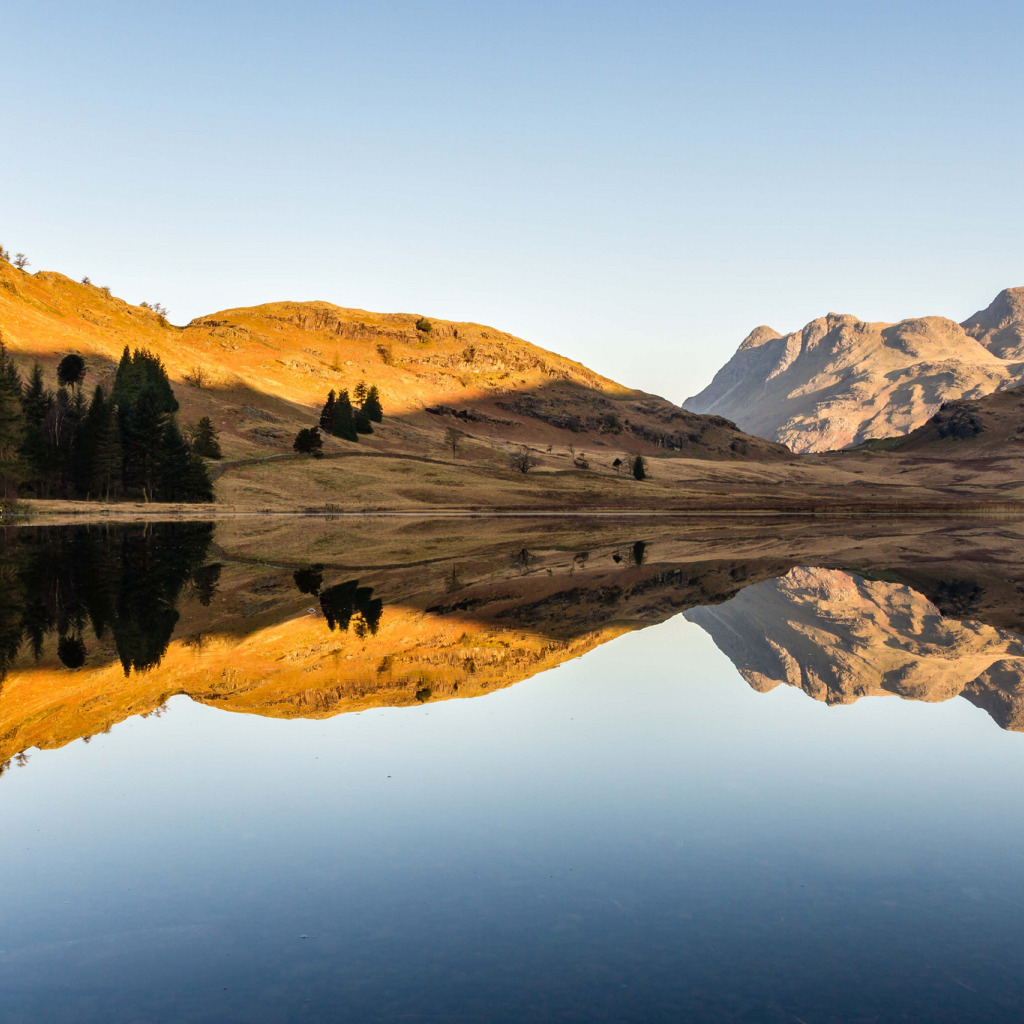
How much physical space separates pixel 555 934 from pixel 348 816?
160 inches

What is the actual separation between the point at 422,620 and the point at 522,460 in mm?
126971

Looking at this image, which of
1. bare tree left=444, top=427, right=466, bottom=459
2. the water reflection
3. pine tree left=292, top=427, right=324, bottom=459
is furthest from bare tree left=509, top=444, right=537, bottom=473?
the water reflection

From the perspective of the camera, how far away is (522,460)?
512 ft

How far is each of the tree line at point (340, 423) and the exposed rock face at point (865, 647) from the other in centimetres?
9736

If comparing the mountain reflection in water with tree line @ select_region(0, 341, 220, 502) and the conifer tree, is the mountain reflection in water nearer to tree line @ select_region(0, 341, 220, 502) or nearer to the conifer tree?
the conifer tree

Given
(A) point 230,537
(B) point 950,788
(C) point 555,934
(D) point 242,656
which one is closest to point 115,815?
(C) point 555,934

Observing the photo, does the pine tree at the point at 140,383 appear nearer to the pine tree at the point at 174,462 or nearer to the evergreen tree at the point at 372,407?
the pine tree at the point at 174,462

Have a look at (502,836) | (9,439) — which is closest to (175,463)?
(9,439)

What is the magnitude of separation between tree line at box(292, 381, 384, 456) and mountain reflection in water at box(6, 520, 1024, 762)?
64.8m

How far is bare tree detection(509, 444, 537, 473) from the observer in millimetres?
148637

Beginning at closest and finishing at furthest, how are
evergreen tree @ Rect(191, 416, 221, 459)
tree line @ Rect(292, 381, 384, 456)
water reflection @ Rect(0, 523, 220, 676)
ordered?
water reflection @ Rect(0, 523, 220, 676) → evergreen tree @ Rect(191, 416, 221, 459) → tree line @ Rect(292, 381, 384, 456)

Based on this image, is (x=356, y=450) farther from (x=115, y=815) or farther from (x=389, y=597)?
(x=115, y=815)

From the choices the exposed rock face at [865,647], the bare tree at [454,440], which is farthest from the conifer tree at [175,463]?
the exposed rock face at [865,647]

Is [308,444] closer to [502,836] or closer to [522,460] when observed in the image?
[522,460]
